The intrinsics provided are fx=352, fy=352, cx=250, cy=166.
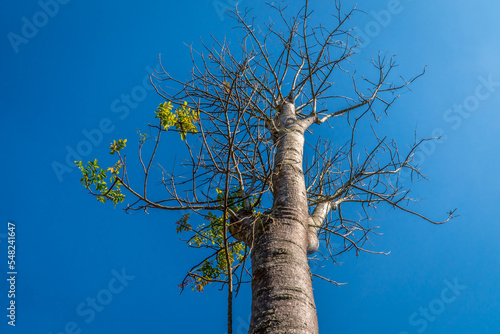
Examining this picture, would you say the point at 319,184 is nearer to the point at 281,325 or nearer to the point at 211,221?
the point at 211,221

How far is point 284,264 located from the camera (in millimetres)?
1852

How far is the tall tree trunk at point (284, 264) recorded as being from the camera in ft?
5.24

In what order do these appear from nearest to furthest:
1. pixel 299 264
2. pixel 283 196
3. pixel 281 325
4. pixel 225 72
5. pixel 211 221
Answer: pixel 281 325, pixel 299 264, pixel 283 196, pixel 211 221, pixel 225 72

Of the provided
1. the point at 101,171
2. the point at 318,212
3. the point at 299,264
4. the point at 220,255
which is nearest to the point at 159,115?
the point at 101,171

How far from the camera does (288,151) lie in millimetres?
2801

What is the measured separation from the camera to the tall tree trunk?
62.9 inches

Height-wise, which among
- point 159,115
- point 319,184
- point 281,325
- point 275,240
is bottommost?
point 281,325

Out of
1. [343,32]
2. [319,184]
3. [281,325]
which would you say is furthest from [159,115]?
[343,32]

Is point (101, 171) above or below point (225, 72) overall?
below

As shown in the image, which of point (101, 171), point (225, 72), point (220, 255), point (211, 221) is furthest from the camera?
point (225, 72)

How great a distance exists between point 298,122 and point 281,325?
2194 millimetres

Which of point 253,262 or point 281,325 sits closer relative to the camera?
point 281,325

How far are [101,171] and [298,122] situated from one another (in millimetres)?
1922

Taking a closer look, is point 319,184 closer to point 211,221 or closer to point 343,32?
point 211,221
